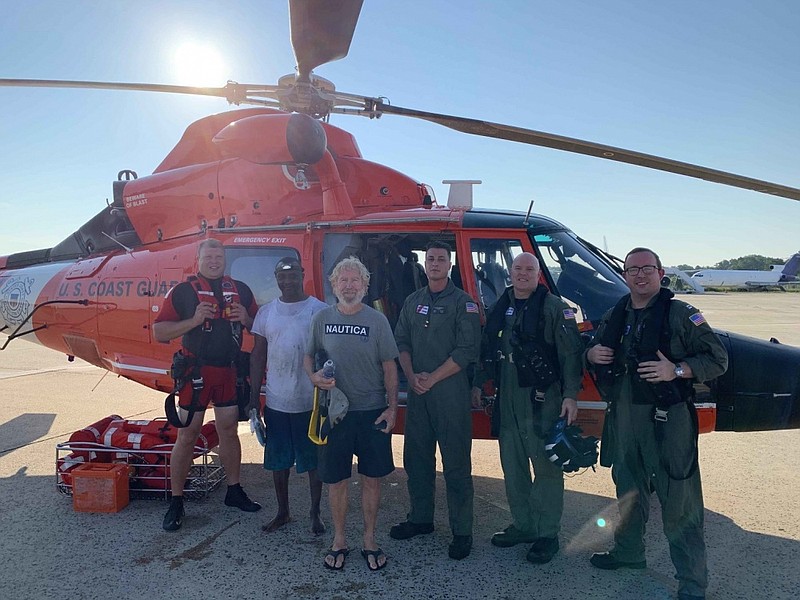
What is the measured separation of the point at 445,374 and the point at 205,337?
177 centimetres

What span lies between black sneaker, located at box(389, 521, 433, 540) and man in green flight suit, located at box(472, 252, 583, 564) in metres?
0.47

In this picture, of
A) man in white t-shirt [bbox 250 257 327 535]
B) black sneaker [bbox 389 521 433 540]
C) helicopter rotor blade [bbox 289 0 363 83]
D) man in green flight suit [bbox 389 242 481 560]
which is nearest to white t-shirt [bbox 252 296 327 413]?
man in white t-shirt [bbox 250 257 327 535]

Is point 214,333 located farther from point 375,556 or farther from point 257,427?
point 375,556

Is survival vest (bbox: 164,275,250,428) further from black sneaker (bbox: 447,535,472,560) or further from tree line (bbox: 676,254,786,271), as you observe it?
tree line (bbox: 676,254,786,271)

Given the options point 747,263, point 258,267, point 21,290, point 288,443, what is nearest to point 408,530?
point 288,443

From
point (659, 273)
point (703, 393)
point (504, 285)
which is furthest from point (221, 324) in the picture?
point (703, 393)

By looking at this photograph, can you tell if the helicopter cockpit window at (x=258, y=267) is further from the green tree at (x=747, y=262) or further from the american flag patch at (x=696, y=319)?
the green tree at (x=747, y=262)

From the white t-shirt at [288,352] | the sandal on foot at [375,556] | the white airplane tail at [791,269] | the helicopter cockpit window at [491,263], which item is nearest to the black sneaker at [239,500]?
the white t-shirt at [288,352]

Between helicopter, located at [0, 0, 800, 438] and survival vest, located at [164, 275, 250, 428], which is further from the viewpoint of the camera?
survival vest, located at [164, 275, 250, 428]

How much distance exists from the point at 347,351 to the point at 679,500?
206 cm

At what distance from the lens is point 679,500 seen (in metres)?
3.10

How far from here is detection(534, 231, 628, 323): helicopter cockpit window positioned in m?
4.11

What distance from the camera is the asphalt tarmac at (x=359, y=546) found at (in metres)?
3.24

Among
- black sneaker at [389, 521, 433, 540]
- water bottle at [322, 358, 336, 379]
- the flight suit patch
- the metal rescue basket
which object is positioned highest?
the flight suit patch
